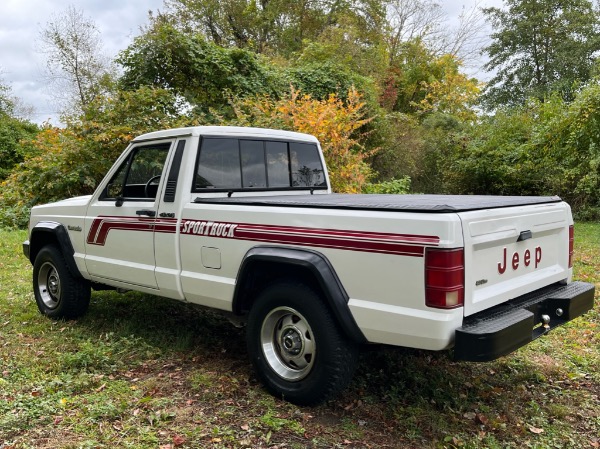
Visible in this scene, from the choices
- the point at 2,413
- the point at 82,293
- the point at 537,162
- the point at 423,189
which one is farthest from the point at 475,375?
the point at 423,189

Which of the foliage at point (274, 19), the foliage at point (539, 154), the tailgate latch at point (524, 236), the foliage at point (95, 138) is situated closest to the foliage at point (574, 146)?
the foliage at point (539, 154)

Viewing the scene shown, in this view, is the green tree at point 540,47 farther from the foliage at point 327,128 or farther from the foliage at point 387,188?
the foliage at point 327,128

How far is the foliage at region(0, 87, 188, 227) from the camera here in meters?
10.6

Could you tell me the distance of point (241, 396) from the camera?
3.71 meters

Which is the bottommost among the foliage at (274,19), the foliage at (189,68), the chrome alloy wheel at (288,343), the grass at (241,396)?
the grass at (241,396)

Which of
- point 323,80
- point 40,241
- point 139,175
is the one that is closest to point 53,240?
point 40,241

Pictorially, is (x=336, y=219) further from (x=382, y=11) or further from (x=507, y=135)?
(x=382, y=11)

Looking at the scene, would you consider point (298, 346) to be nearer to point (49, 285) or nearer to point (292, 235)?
point (292, 235)

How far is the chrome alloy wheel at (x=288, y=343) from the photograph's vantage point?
3469mm

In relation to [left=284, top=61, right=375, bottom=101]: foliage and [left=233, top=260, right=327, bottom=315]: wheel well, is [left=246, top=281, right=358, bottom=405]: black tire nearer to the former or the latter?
[left=233, top=260, right=327, bottom=315]: wheel well

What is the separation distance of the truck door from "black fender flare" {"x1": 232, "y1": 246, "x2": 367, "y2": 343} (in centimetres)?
127

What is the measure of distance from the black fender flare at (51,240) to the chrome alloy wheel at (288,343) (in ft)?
8.31

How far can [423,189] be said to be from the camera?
1934cm

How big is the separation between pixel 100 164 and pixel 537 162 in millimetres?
11559
